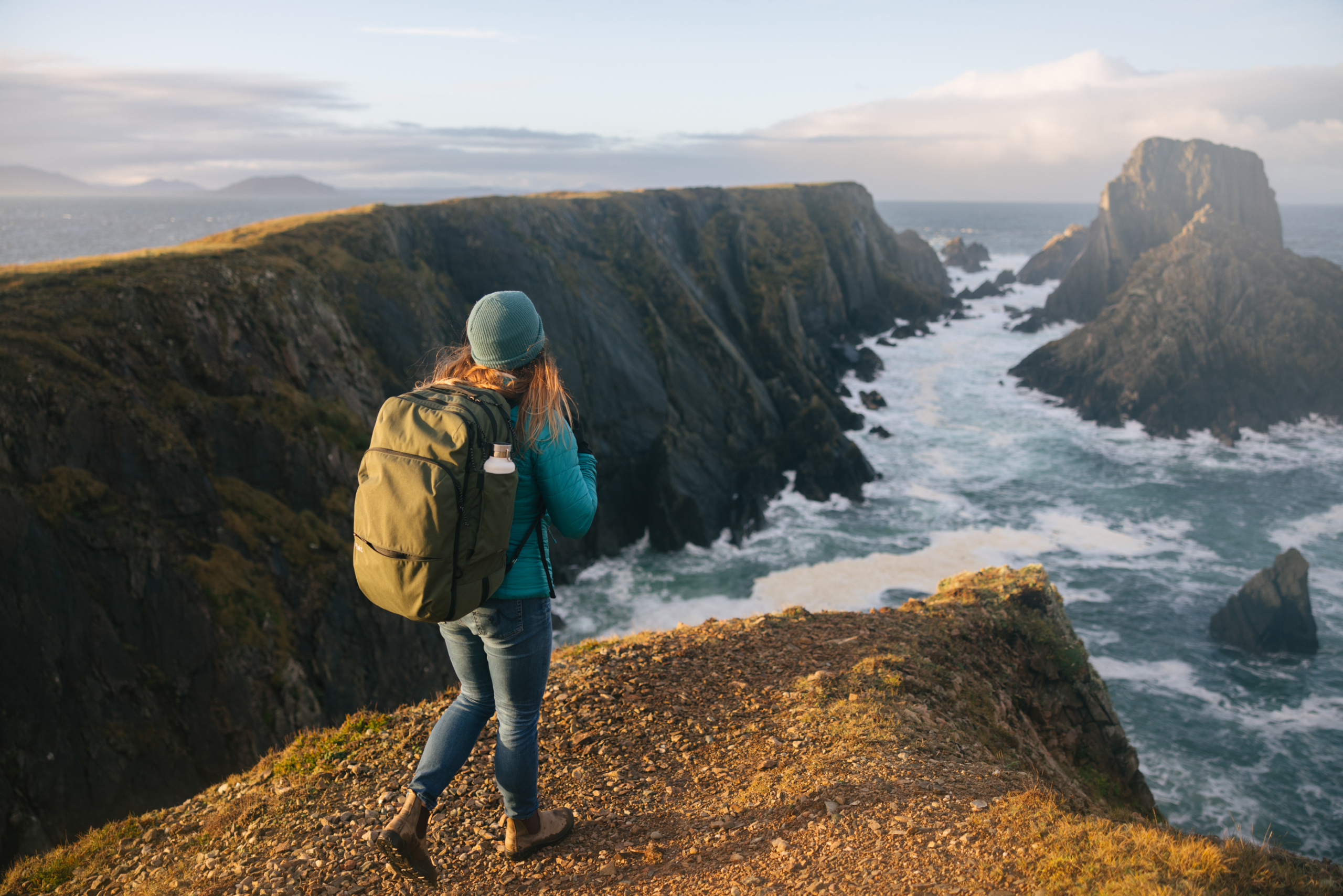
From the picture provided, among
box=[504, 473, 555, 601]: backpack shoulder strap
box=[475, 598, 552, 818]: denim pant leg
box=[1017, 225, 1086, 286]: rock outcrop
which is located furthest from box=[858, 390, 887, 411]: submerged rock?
box=[1017, 225, 1086, 286]: rock outcrop

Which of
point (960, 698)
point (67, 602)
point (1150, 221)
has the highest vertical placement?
point (1150, 221)

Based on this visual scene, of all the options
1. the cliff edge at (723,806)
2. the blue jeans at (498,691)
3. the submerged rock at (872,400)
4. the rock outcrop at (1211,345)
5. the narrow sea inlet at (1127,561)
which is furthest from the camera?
the submerged rock at (872,400)

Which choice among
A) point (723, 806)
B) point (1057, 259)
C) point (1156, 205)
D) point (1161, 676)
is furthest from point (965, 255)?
point (723, 806)

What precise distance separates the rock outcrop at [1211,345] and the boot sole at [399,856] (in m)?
50.7

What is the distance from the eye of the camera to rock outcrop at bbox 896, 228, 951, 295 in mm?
82312

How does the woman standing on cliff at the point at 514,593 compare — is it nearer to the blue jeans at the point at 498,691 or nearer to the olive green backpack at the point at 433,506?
the blue jeans at the point at 498,691

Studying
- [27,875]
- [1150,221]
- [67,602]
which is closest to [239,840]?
[27,875]

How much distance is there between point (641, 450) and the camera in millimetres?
33469

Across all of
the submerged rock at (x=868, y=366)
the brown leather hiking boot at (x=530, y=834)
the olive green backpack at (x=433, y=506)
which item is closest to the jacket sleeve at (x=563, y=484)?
the olive green backpack at (x=433, y=506)

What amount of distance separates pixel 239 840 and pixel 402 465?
3.61 metres

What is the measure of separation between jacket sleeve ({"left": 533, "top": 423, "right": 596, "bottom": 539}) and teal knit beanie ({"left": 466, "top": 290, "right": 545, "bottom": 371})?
15.7 inches

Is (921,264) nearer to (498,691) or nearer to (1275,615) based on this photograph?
(1275,615)

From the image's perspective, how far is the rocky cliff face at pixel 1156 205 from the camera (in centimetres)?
6931

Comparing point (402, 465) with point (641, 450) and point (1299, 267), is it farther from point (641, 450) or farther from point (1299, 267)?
point (1299, 267)
